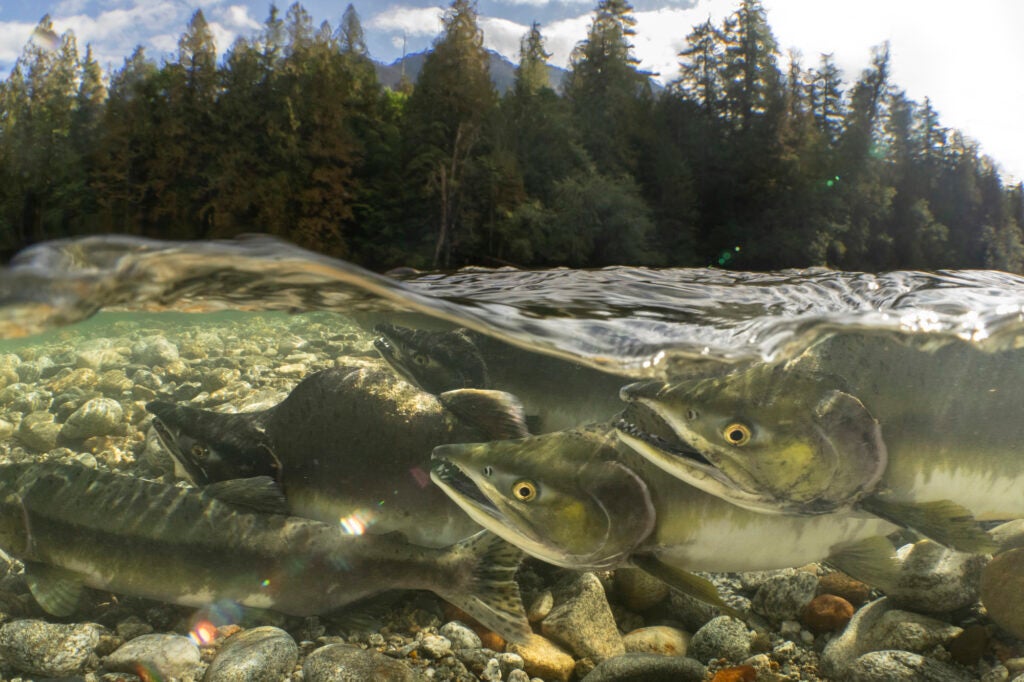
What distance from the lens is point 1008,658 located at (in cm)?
279

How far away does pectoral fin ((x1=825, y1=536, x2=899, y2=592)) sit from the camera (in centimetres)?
295

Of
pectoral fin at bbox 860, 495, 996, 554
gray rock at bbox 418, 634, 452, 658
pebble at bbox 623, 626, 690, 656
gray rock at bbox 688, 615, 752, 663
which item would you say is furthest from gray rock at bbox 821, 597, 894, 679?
gray rock at bbox 418, 634, 452, 658

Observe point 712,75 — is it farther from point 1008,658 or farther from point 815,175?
point 1008,658

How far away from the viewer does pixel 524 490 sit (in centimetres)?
271

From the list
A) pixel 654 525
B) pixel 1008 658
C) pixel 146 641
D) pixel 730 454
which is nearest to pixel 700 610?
pixel 654 525

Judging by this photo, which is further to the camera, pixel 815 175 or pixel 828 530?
pixel 815 175

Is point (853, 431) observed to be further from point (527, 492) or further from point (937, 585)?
point (527, 492)

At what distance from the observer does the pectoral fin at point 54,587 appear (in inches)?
112

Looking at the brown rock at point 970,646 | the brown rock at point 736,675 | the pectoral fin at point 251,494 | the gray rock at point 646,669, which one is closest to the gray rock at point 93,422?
the pectoral fin at point 251,494

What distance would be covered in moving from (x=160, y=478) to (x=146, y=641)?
3.46 feet

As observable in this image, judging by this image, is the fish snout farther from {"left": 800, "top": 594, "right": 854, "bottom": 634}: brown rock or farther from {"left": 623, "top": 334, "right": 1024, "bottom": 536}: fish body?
{"left": 800, "top": 594, "right": 854, "bottom": 634}: brown rock

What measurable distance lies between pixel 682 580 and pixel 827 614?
3.40ft

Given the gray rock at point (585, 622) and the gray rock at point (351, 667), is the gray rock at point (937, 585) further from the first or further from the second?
the gray rock at point (351, 667)

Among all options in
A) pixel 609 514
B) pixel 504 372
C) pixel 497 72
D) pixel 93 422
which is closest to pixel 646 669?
pixel 609 514
